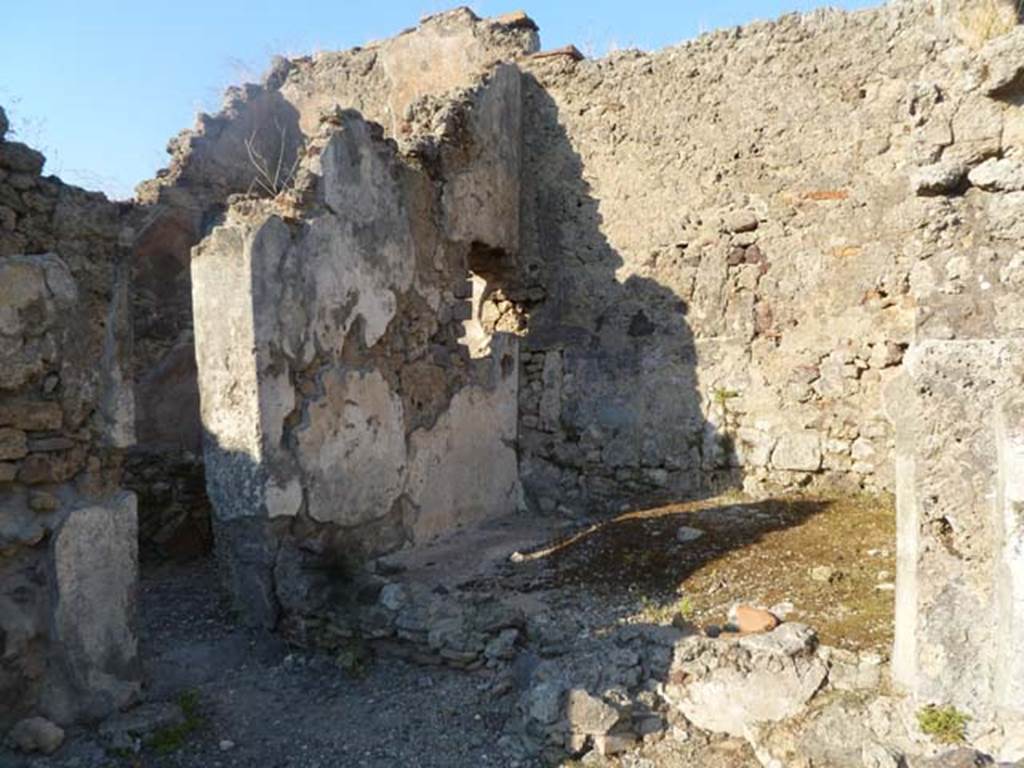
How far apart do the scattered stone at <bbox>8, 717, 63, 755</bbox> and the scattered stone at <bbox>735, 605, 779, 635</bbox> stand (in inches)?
95.2

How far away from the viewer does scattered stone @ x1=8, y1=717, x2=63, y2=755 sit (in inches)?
108

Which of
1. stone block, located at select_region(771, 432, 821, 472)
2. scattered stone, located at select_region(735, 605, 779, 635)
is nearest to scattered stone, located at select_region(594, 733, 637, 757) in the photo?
scattered stone, located at select_region(735, 605, 779, 635)

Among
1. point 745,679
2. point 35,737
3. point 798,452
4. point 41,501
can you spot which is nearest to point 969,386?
point 745,679

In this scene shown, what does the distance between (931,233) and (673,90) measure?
13.1 feet

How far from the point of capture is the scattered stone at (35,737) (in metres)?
2.76

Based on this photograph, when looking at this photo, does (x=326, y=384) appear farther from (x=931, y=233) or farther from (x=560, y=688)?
(x=931, y=233)

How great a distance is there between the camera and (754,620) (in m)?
3.24

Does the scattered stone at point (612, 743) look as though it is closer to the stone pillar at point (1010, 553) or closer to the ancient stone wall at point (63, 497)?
the stone pillar at point (1010, 553)

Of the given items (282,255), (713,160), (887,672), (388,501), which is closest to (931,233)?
(887,672)

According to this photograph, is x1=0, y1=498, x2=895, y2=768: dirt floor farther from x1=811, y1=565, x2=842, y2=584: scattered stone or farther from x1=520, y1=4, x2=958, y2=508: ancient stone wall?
x1=520, y1=4, x2=958, y2=508: ancient stone wall

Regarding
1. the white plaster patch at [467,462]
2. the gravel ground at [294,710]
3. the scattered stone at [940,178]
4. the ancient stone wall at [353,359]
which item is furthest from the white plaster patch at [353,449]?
the scattered stone at [940,178]

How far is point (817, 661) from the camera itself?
2.88m

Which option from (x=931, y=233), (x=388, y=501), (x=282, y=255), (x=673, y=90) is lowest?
(x=388, y=501)

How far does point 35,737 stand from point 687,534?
10.3 feet
